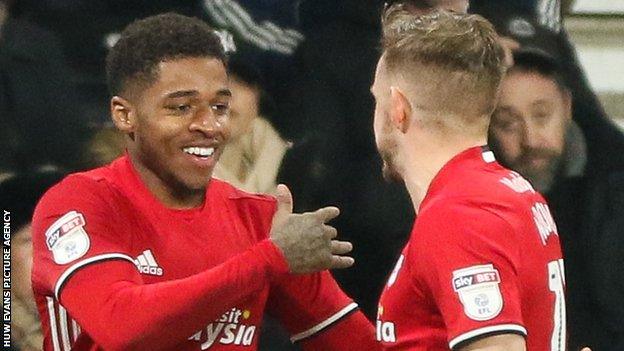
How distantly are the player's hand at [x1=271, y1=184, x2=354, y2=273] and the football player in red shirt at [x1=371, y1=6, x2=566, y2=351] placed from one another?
0.18 metres

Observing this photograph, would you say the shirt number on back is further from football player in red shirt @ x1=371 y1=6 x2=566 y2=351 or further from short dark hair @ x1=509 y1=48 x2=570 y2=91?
short dark hair @ x1=509 y1=48 x2=570 y2=91

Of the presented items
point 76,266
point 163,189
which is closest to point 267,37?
point 163,189

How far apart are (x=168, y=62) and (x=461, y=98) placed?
535mm

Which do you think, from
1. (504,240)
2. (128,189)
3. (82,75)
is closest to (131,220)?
(128,189)

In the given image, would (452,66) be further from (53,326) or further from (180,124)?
(53,326)

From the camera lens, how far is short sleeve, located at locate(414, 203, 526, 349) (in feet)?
5.23

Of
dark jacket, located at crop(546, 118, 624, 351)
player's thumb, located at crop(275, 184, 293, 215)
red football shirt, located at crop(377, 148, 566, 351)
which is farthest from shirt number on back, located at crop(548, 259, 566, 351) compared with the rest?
dark jacket, located at crop(546, 118, 624, 351)

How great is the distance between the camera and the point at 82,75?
9.10 feet

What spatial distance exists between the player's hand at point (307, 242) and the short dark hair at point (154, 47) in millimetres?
330

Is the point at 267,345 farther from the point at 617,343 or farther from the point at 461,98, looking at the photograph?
the point at 461,98

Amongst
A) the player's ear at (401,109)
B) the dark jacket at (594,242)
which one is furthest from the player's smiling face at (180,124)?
the dark jacket at (594,242)

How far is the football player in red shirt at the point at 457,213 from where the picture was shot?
160 centimetres

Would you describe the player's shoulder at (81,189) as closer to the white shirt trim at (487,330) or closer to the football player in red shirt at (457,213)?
the football player in red shirt at (457,213)

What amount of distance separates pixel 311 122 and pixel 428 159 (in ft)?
3.71
